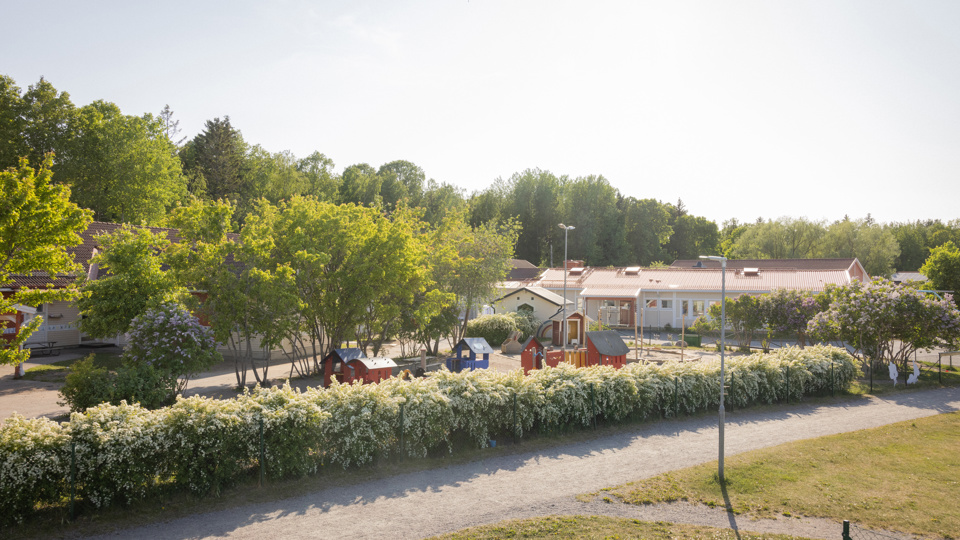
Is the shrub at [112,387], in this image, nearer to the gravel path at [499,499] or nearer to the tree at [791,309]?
the gravel path at [499,499]

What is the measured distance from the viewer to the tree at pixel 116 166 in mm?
39812

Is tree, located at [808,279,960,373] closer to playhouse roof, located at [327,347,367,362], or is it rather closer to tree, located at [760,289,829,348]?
tree, located at [760,289,829,348]

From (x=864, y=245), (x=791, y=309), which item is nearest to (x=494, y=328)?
(x=791, y=309)

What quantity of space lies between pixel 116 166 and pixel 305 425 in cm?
3945

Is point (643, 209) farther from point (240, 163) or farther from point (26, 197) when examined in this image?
point (26, 197)

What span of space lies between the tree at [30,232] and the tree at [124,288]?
5.05 meters

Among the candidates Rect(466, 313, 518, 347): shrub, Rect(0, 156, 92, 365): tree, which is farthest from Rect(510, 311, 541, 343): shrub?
Rect(0, 156, 92, 365): tree

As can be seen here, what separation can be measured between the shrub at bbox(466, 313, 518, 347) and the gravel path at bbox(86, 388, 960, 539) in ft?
62.5

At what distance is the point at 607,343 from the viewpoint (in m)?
Result: 25.1

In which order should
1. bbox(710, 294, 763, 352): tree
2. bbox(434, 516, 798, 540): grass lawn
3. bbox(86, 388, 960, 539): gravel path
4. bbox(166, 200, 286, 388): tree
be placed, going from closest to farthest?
bbox(434, 516, 798, 540): grass lawn
bbox(86, 388, 960, 539): gravel path
bbox(166, 200, 286, 388): tree
bbox(710, 294, 763, 352): tree

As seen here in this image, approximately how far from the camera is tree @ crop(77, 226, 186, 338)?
731 inches

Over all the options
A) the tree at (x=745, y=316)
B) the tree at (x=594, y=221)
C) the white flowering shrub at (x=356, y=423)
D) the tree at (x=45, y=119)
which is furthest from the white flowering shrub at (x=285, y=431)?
the tree at (x=594, y=221)

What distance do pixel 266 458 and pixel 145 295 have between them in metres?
10.8

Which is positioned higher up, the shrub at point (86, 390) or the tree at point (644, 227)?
the tree at point (644, 227)
